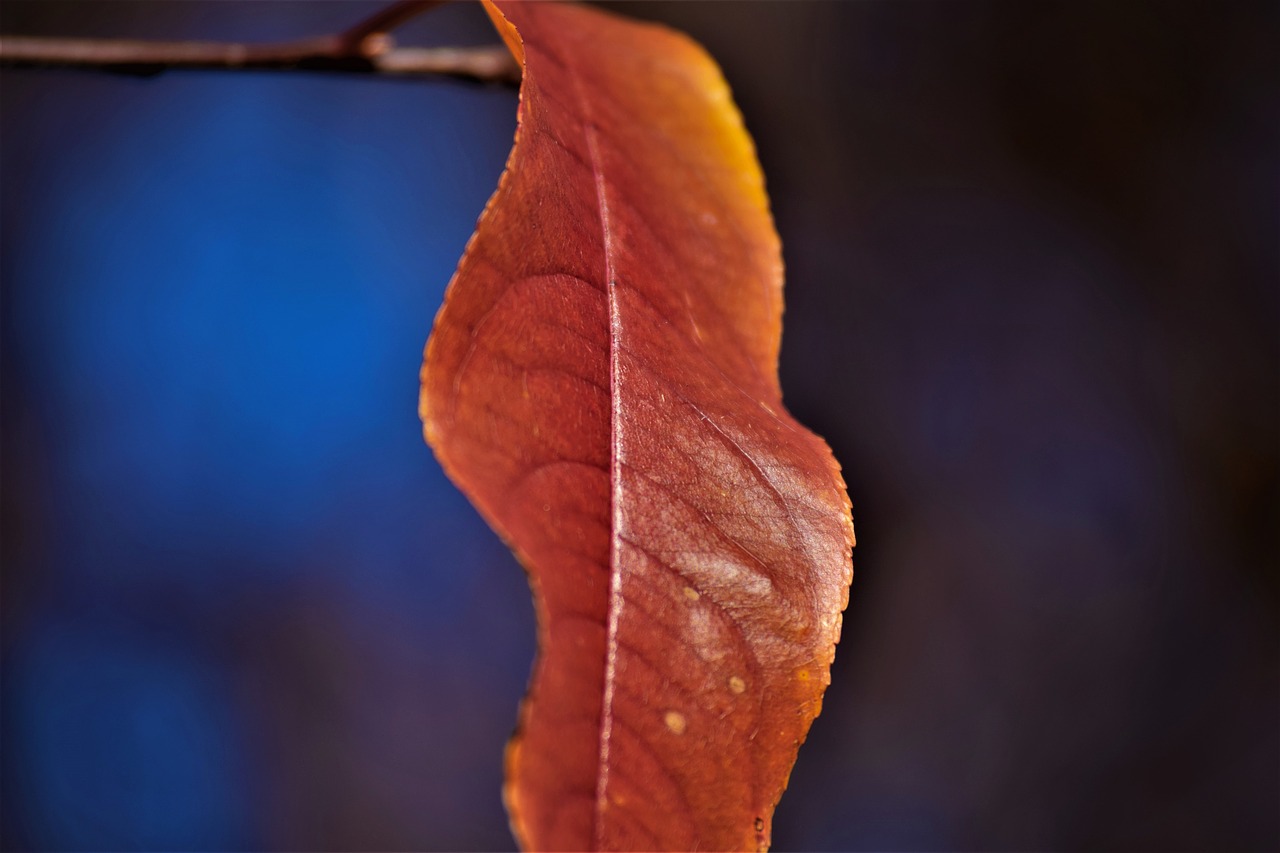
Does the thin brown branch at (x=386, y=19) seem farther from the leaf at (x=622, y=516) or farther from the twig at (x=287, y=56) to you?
the leaf at (x=622, y=516)

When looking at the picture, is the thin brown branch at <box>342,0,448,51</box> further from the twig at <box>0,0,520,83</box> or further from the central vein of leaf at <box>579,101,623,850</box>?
the central vein of leaf at <box>579,101,623,850</box>

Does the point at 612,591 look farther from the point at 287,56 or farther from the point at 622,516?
the point at 287,56

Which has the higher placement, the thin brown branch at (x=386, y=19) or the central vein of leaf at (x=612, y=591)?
the thin brown branch at (x=386, y=19)

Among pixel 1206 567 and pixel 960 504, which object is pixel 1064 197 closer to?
pixel 960 504

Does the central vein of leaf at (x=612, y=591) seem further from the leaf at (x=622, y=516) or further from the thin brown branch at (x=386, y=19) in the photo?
the thin brown branch at (x=386, y=19)

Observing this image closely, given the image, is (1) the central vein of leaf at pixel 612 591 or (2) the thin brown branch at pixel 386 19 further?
(2) the thin brown branch at pixel 386 19

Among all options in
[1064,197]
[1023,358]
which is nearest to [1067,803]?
[1023,358]

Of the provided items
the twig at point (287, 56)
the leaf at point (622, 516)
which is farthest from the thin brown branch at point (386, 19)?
the leaf at point (622, 516)
